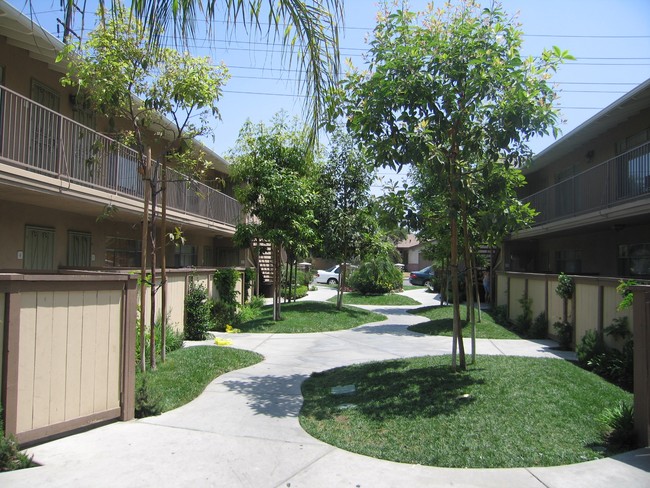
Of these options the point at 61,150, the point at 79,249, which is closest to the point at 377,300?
the point at 79,249

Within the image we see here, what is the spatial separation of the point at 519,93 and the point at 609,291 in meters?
4.36

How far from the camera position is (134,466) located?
4.41 m

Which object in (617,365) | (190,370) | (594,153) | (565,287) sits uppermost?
(594,153)

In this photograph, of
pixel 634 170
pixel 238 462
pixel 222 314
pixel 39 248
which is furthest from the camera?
pixel 222 314

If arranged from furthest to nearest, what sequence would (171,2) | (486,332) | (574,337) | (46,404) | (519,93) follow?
(486,332) → (574,337) → (519,93) → (46,404) → (171,2)

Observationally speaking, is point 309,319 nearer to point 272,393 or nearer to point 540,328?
point 540,328

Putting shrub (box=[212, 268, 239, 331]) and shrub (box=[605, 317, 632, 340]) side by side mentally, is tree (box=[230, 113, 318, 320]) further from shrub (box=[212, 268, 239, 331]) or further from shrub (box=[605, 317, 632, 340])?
shrub (box=[605, 317, 632, 340])

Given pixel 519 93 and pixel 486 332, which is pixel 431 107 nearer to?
pixel 519 93

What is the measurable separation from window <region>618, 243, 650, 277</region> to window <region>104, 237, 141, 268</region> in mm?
14751

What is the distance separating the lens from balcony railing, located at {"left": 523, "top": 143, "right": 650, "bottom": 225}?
12.0 m

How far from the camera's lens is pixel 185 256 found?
66.2 feet

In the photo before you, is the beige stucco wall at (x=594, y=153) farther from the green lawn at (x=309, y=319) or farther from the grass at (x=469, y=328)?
the green lawn at (x=309, y=319)

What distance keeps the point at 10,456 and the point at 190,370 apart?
12.9ft

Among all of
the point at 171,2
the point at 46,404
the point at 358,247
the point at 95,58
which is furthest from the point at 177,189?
the point at 171,2
